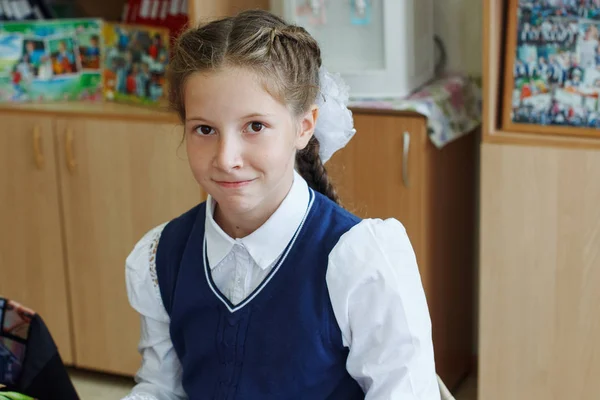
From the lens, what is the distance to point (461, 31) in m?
2.42

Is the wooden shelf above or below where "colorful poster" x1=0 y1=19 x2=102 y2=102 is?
below

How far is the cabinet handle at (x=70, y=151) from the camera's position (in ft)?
8.02

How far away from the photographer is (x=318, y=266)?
1251 millimetres

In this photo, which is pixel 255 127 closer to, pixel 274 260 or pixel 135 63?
pixel 274 260

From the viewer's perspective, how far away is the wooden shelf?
2367 mm

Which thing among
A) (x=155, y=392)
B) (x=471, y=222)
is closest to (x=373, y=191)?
(x=471, y=222)

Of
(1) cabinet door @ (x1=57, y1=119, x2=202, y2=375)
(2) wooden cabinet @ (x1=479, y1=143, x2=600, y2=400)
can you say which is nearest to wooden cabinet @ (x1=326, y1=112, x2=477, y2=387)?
(2) wooden cabinet @ (x1=479, y1=143, x2=600, y2=400)

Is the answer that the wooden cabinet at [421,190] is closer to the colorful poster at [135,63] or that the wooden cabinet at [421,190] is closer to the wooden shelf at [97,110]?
the wooden shelf at [97,110]

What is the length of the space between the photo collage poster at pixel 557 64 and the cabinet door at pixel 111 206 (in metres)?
0.88

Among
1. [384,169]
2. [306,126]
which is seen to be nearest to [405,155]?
[384,169]

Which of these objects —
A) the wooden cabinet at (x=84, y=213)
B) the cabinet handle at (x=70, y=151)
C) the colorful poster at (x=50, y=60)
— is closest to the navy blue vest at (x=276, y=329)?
the wooden cabinet at (x=84, y=213)

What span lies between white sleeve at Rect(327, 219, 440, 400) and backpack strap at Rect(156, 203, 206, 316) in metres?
0.28

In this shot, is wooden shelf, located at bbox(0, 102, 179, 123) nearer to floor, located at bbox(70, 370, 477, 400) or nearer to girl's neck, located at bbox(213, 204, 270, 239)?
floor, located at bbox(70, 370, 477, 400)

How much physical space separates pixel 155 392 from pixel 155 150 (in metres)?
1.08
